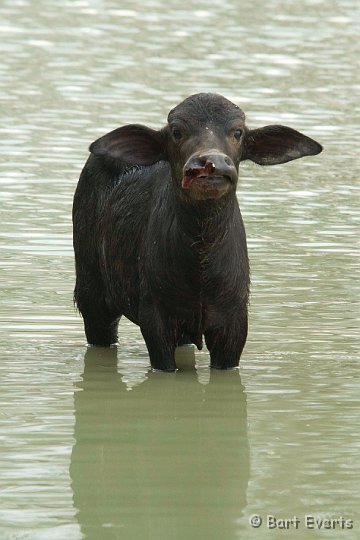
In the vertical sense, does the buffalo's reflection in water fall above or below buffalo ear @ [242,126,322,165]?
below

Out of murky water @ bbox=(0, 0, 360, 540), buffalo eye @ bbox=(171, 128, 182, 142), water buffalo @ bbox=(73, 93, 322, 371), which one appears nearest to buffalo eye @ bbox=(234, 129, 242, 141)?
water buffalo @ bbox=(73, 93, 322, 371)

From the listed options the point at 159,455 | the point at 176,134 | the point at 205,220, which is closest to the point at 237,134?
the point at 176,134

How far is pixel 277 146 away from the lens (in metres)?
10.6

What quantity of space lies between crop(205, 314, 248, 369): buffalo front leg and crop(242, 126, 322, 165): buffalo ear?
0.95 metres

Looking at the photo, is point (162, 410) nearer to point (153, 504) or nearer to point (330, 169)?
point (153, 504)

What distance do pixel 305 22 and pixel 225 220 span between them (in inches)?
905

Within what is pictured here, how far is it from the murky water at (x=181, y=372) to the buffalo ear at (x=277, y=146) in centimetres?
129

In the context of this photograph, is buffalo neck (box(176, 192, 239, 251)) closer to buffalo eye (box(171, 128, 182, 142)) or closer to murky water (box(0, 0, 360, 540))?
buffalo eye (box(171, 128, 182, 142))

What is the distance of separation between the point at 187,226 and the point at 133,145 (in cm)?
64

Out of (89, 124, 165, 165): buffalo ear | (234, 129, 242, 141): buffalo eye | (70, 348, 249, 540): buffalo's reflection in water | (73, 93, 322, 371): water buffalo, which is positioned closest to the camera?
(70, 348, 249, 540): buffalo's reflection in water

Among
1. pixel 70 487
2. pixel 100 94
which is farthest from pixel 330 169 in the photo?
pixel 70 487

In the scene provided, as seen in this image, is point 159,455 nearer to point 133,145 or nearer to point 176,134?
point 176,134

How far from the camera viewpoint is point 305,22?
1287 inches

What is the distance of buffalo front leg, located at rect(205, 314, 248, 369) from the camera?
10.5 metres
